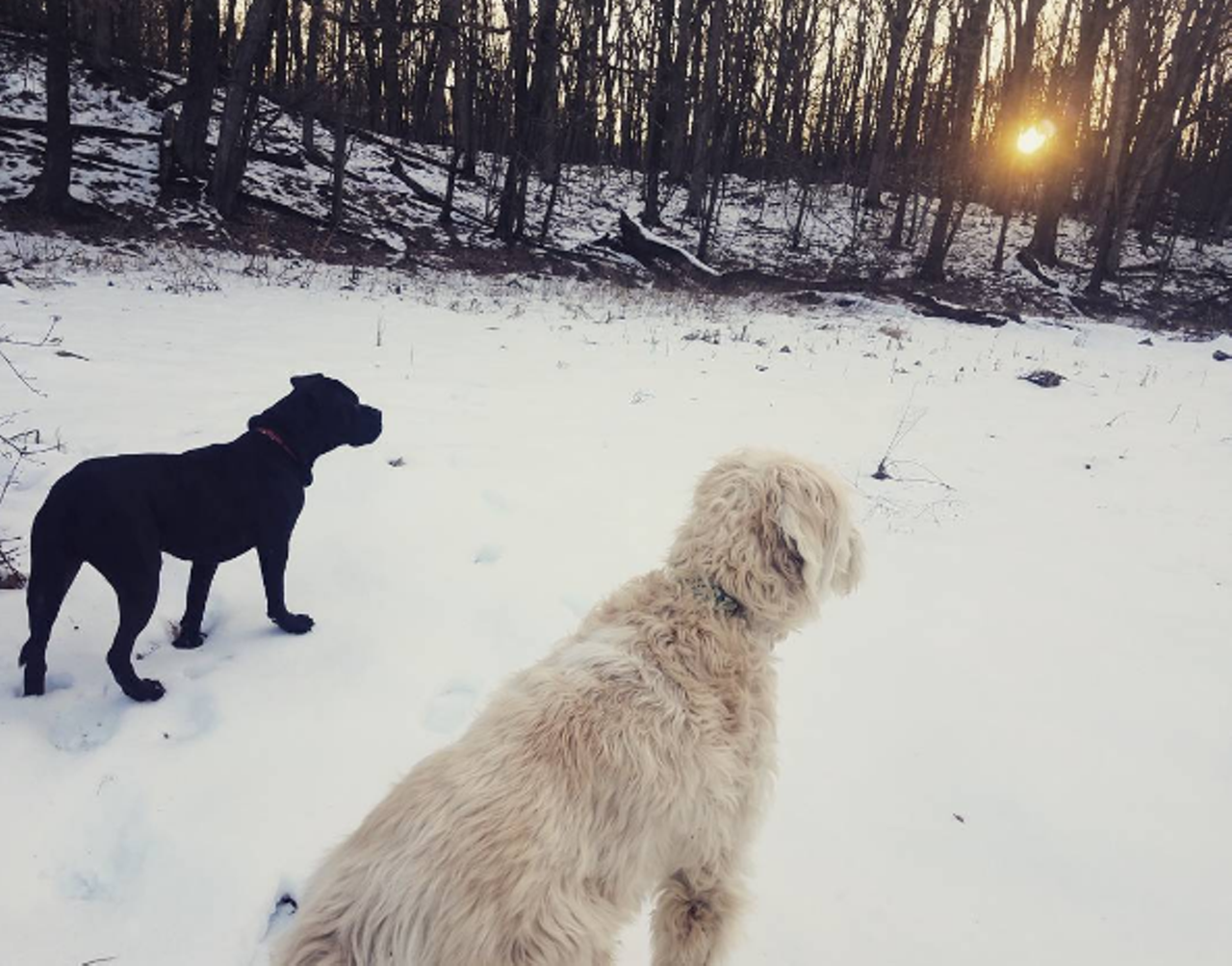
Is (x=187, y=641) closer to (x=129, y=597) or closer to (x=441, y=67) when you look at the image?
(x=129, y=597)

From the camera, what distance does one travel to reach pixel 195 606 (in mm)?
3611

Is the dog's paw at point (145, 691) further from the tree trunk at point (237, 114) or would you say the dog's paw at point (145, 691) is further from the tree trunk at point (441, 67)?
the tree trunk at point (237, 114)

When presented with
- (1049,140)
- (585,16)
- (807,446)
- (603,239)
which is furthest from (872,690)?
(1049,140)

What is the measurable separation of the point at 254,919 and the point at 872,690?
2942 mm

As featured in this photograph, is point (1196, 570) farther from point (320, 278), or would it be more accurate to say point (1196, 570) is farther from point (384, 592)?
point (320, 278)

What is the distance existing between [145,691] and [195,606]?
19.4 inches

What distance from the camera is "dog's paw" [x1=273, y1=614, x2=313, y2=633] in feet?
12.4

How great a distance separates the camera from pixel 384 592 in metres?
4.19

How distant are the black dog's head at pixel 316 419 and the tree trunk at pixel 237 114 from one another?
15316 millimetres

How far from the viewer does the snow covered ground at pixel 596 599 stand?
104 inches

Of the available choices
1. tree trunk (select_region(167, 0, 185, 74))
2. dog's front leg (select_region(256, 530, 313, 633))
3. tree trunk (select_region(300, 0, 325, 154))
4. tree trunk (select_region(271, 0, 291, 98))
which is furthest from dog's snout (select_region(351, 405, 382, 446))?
tree trunk (select_region(167, 0, 185, 74))

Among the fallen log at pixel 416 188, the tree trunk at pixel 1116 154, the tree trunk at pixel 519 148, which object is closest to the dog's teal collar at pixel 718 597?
the tree trunk at pixel 519 148

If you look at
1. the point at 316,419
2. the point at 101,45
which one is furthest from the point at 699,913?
the point at 101,45

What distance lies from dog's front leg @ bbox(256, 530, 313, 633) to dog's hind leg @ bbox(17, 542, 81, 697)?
0.77m
